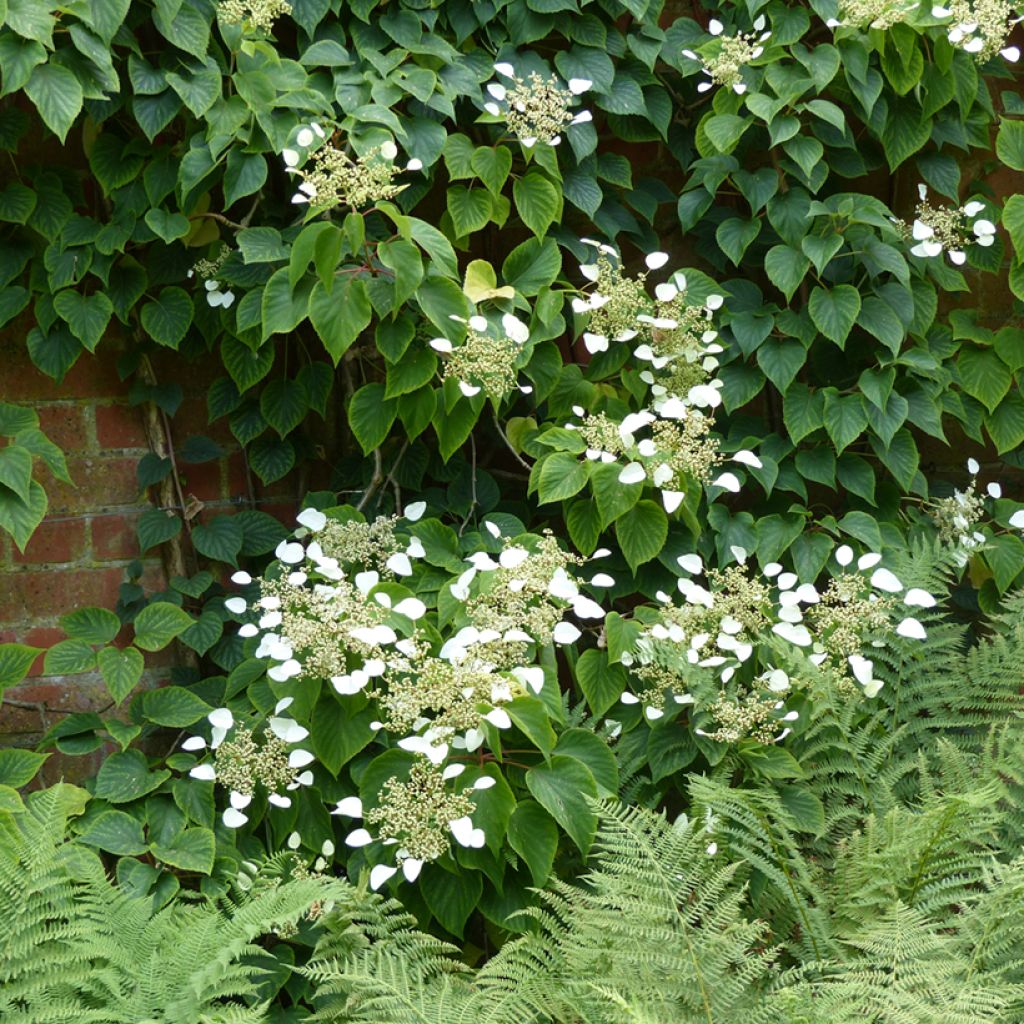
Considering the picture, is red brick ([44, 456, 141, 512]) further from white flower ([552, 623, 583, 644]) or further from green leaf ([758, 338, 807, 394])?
green leaf ([758, 338, 807, 394])

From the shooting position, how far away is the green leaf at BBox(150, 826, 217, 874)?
194 centimetres

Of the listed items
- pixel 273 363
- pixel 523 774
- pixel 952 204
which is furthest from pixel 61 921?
pixel 952 204

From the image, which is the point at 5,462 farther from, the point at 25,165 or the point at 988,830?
the point at 988,830

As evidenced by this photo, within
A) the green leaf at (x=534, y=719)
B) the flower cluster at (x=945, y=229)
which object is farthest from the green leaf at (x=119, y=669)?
the flower cluster at (x=945, y=229)

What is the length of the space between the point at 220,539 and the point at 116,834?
1.94ft

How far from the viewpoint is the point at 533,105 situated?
2.23m

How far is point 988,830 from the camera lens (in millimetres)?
1813

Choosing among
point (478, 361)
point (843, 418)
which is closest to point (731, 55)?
point (843, 418)

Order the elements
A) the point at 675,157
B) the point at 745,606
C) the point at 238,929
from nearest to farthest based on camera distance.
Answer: the point at 238,929 → the point at 745,606 → the point at 675,157

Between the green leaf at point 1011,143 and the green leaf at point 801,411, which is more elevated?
the green leaf at point 1011,143

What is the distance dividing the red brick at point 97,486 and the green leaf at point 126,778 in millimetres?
545

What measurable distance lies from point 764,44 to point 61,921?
6.62 ft

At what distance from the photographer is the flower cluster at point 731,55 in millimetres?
2291

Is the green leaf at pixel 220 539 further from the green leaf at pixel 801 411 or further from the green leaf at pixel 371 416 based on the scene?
the green leaf at pixel 801 411
